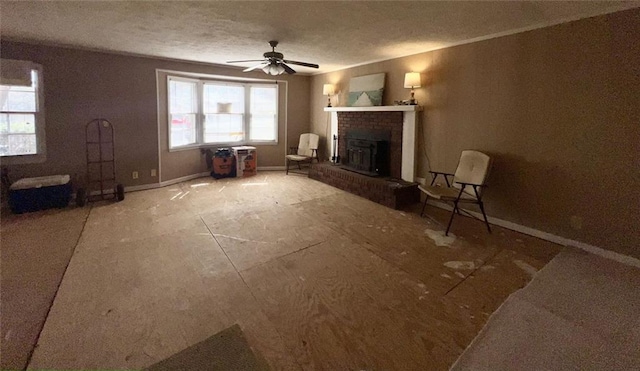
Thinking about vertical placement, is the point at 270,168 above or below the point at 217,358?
above

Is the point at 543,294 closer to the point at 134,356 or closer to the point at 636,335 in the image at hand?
the point at 636,335

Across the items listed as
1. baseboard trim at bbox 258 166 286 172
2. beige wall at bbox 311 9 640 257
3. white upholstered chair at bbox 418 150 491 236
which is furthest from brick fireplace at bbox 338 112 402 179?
baseboard trim at bbox 258 166 286 172

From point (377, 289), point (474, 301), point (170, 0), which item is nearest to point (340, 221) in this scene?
point (377, 289)

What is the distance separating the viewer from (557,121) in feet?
10.6

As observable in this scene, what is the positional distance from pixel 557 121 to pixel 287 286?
127 inches

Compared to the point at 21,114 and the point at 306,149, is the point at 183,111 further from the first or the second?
the point at 306,149

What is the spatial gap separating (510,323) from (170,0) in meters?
3.62

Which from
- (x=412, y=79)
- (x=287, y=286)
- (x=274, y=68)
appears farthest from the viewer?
(x=412, y=79)

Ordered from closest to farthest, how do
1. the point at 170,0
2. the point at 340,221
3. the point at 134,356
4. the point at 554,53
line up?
the point at 134,356 < the point at 170,0 < the point at 554,53 < the point at 340,221

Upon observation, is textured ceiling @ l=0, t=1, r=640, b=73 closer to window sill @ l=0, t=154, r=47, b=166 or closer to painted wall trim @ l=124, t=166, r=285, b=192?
window sill @ l=0, t=154, r=47, b=166

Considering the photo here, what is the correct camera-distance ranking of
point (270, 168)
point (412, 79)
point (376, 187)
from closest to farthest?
1. point (412, 79)
2. point (376, 187)
3. point (270, 168)

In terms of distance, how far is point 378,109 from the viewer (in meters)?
5.14

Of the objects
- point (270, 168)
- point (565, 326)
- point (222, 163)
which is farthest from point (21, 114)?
point (565, 326)

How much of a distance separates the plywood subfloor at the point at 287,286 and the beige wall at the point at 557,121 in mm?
522
